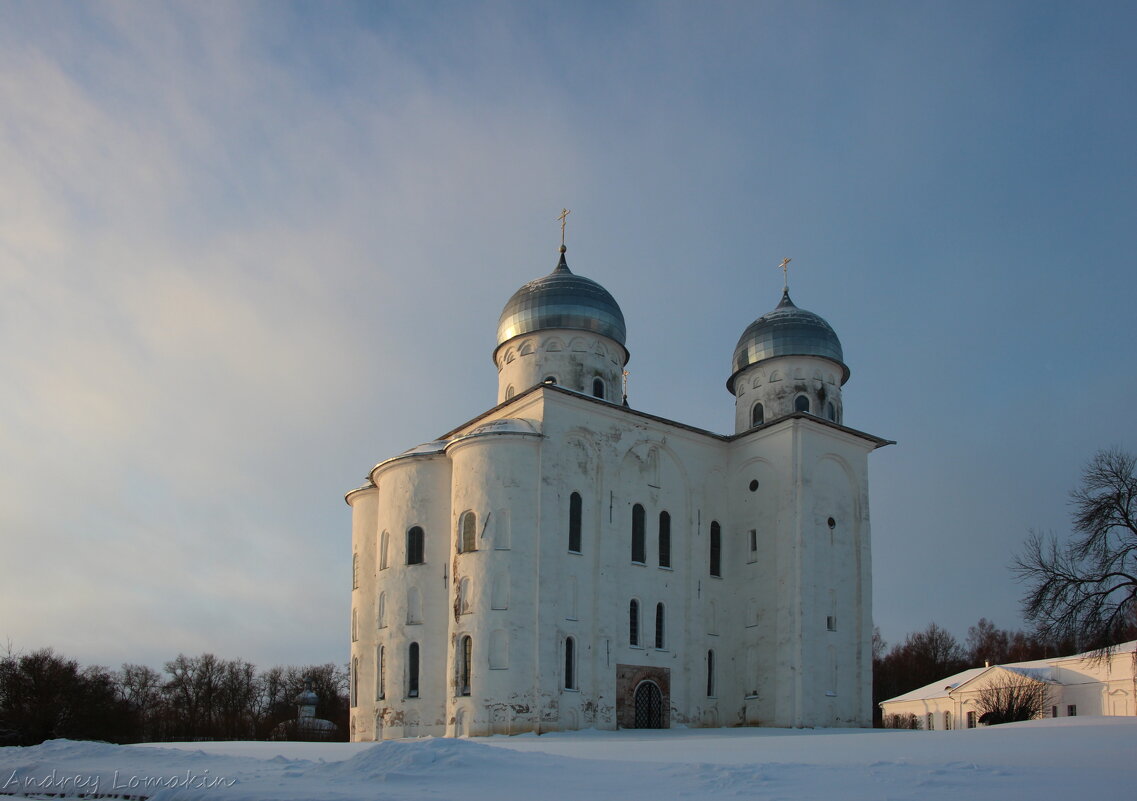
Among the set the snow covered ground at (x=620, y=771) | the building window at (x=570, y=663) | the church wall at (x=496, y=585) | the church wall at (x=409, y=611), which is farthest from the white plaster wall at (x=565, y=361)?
the snow covered ground at (x=620, y=771)

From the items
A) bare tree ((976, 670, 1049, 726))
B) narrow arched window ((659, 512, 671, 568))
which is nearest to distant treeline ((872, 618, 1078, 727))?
bare tree ((976, 670, 1049, 726))

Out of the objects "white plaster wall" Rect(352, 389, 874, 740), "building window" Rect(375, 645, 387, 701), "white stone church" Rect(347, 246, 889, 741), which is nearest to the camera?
"white plaster wall" Rect(352, 389, 874, 740)

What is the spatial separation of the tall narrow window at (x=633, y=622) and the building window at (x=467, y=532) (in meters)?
4.75

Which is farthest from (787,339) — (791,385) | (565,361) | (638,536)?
(638,536)

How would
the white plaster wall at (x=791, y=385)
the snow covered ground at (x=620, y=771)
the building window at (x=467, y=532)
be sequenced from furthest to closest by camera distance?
the white plaster wall at (x=791, y=385) → the building window at (x=467, y=532) → the snow covered ground at (x=620, y=771)

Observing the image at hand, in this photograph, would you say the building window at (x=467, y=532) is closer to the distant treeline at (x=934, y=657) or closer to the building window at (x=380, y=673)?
the building window at (x=380, y=673)

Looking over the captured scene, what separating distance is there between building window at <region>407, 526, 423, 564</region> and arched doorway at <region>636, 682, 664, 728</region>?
23.3ft

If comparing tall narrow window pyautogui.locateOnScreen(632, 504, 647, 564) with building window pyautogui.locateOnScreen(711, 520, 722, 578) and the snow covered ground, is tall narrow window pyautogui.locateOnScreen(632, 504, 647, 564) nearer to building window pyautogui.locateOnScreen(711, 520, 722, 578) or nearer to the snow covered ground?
building window pyautogui.locateOnScreen(711, 520, 722, 578)

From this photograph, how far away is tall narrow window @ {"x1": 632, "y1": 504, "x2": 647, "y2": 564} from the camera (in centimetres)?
2749

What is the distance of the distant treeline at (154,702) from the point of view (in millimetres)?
35000

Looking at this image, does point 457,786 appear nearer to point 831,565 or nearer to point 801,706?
point 801,706

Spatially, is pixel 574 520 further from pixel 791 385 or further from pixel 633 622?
pixel 791 385

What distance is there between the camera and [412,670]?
1067 inches

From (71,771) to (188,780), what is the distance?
318 centimetres
